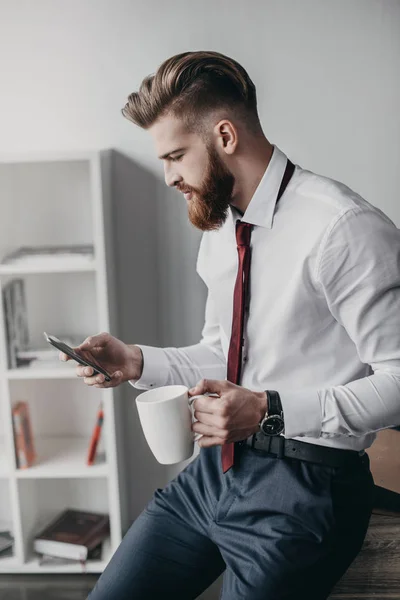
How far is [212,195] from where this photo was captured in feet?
4.68

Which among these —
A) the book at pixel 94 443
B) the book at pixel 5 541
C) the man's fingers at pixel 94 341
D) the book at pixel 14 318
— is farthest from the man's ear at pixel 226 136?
the book at pixel 5 541

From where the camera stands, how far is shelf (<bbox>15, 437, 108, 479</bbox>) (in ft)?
7.77

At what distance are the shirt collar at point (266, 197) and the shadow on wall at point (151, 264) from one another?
104 centimetres

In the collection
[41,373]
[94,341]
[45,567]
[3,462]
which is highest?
[94,341]

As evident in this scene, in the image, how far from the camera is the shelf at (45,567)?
2.44 m

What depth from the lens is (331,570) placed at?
128cm

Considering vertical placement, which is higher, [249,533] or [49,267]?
[49,267]

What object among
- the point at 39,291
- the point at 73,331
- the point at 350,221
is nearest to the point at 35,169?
the point at 39,291

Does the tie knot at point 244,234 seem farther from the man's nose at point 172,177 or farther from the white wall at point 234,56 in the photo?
the white wall at point 234,56

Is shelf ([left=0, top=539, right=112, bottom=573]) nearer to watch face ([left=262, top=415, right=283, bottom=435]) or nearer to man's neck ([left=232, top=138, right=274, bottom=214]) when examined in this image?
watch face ([left=262, top=415, right=283, bottom=435])

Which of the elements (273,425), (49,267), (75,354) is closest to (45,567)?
(49,267)

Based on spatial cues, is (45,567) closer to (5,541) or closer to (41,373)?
(5,541)

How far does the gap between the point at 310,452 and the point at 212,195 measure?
1.80 feet

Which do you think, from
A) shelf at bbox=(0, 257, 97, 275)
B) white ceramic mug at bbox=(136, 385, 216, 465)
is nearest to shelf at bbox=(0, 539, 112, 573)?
shelf at bbox=(0, 257, 97, 275)
